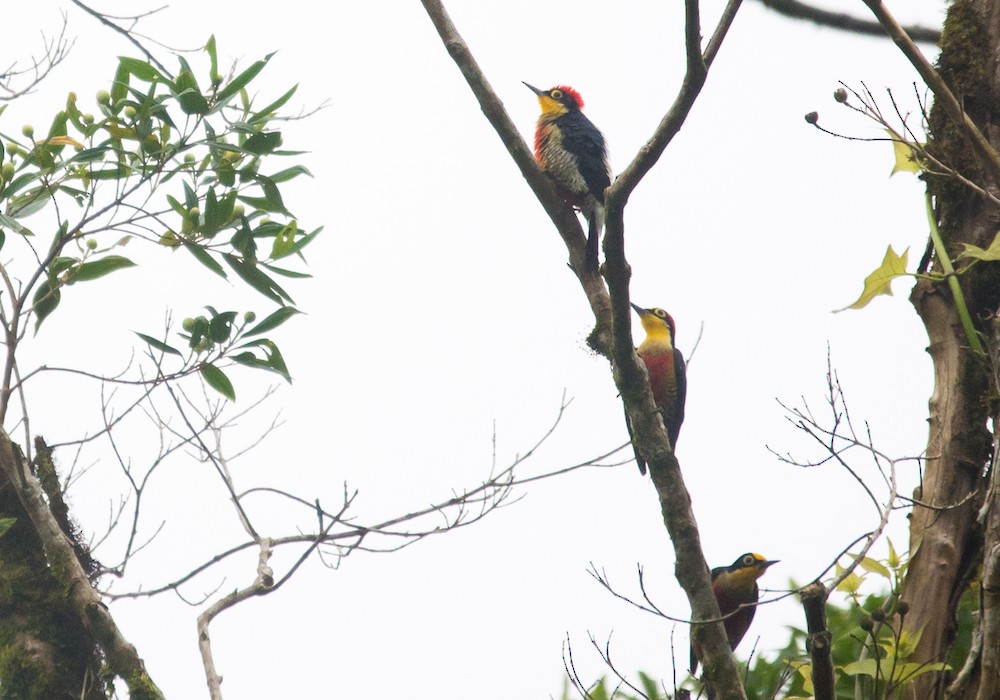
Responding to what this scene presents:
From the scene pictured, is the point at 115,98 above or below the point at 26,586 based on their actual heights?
above

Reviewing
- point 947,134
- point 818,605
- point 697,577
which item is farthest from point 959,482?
point 818,605

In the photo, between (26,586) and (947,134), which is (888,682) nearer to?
(947,134)

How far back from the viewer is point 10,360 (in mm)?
2598

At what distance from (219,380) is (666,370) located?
287 cm

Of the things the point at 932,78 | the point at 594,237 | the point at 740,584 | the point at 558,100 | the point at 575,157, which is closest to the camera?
the point at 932,78

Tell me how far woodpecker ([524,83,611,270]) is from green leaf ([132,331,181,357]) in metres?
1.76

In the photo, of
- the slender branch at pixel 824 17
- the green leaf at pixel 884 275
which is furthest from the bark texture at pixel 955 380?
the slender branch at pixel 824 17

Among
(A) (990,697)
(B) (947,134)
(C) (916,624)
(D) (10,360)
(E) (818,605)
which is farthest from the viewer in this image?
(B) (947,134)

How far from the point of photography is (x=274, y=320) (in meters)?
2.83

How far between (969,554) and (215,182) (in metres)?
2.55

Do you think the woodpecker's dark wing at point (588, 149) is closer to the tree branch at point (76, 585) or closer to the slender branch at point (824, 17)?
the slender branch at point (824, 17)

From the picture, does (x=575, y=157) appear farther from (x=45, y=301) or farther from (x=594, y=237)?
(x=45, y=301)

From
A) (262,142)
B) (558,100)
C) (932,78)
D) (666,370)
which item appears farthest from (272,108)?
(666,370)

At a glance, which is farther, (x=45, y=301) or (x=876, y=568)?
(x=876, y=568)
